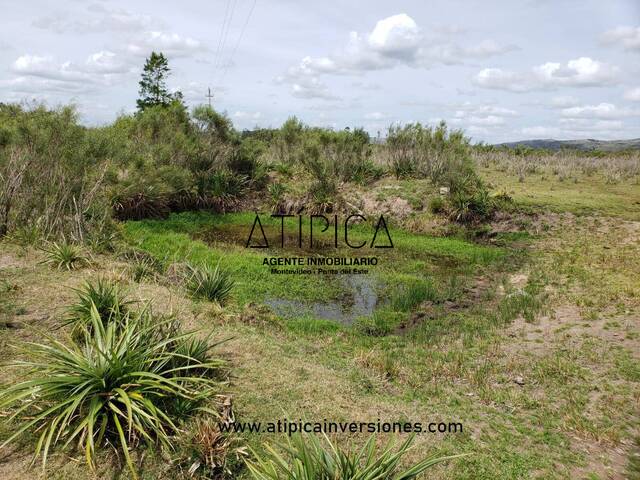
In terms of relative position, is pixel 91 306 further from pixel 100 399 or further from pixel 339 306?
pixel 339 306

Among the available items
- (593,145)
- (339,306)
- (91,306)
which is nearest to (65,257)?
(91,306)

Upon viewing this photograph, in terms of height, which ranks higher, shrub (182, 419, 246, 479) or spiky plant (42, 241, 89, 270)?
spiky plant (42, 241, 89, 270)

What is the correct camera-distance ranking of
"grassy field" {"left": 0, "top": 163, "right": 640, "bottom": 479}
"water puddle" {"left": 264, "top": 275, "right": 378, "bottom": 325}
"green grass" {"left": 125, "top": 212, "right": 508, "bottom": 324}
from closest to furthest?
"grassy field" {"left": 0, "top": 163, "right": 640, "bottom": 479}
"water puddle" {"left": 264, "top": 275, "right": 378, "bottom": 325}
"green grass" {"left": 125, "top": 212, "right": 508, "bottom": 324}

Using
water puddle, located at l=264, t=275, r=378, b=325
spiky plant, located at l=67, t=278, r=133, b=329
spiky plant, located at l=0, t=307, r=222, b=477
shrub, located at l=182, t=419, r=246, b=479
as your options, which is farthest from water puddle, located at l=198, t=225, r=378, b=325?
shrub, located at l=182, t=419, r=246, b=479

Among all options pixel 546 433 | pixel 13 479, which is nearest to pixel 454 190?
pixel 546 433

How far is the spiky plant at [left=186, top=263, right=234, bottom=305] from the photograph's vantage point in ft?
25.8

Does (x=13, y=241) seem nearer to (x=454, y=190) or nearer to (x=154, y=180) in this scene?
(x=154, y=180)

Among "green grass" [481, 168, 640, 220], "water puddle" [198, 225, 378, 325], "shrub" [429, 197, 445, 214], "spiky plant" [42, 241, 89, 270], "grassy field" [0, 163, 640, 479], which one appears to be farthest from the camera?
"shrub" [429, 197, 445, 214]

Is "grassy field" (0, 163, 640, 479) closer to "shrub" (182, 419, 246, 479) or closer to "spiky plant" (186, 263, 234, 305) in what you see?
"shrub" (182, 419, 246, 479)

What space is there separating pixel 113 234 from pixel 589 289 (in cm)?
1027

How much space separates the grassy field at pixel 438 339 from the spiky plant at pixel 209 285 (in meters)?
0.28

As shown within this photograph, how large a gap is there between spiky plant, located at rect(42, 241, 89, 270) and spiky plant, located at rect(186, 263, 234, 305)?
210cm

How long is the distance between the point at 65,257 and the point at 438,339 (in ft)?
22.3

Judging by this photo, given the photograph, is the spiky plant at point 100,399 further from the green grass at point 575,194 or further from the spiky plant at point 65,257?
the green grass at point 575,194
